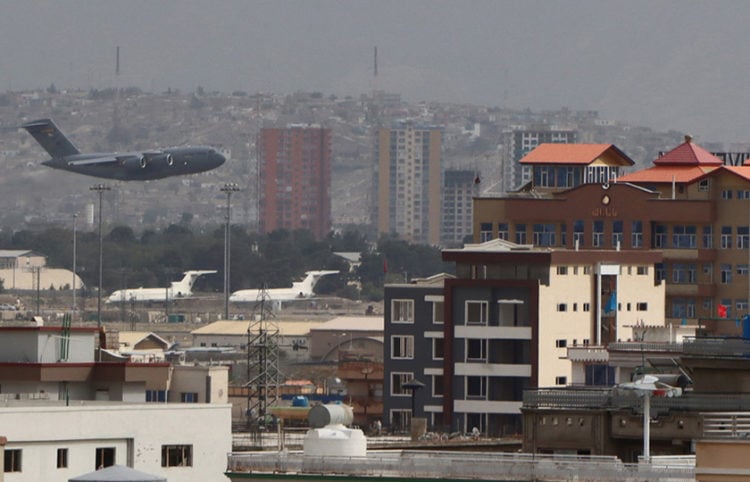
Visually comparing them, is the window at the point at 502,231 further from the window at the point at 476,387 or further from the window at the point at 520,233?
the window at the point at 476,387

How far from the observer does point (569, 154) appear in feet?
374

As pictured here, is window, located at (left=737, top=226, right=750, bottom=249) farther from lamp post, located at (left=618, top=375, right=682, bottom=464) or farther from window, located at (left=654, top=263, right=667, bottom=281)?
lamp post, located at (left=618, top=375, right=682, bottom=464)

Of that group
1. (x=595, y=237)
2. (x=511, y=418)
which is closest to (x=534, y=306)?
(x=511, y=418)

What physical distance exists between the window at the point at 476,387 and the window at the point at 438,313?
3708mm

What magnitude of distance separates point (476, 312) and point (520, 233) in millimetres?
21110

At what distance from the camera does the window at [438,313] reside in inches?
3477

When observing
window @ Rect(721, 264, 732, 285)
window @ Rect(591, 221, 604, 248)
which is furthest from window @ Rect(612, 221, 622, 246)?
window @ Rect(721, 264, 732, 285)

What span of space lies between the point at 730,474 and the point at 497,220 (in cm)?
8286

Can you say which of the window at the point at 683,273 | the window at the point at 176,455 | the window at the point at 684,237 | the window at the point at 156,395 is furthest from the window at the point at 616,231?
the window at the point at 176,455

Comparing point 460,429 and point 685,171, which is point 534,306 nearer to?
point 460,429

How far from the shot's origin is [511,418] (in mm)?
82812

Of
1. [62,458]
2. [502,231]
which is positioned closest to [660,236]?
[502,231]

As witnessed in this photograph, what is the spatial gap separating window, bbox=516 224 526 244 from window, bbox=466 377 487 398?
70.3 feet

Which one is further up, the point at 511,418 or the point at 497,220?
the point at 497,220
